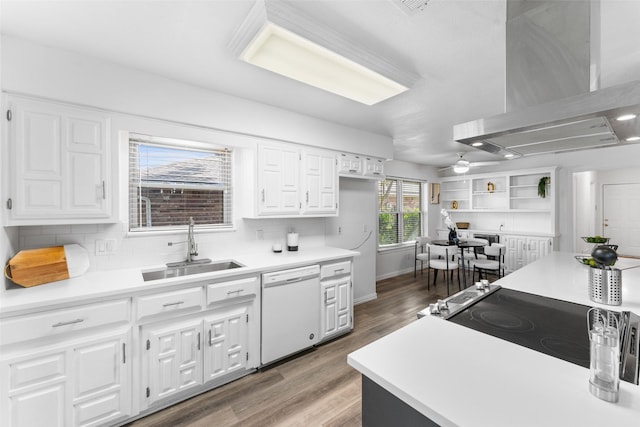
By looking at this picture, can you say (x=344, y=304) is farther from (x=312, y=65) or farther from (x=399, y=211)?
(x=399, y=211)

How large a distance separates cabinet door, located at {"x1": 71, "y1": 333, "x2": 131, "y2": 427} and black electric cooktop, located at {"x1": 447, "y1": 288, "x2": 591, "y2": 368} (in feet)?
6.85

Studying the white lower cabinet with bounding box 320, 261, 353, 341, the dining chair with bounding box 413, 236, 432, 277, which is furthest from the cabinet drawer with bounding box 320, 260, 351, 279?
the dining chair with bounding box 413, 236, 432, 277

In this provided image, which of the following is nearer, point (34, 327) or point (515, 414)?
point (515, 414)

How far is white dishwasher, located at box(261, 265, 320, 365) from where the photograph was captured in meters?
2.36

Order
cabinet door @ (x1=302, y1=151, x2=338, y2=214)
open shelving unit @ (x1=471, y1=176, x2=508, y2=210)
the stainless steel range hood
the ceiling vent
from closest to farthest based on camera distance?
the stainless steel range hood < the ceiling vent < cabinet door @ (x1=302, y1=151, x2=338, y2=214) < open shelving unit @ (x1=471, y1=176, x2=508, y2=210)

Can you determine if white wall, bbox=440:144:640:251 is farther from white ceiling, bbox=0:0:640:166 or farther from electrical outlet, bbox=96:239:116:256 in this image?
electrical outlet, bbox=96:239:116:256

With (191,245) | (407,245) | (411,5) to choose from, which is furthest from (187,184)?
(407,245)

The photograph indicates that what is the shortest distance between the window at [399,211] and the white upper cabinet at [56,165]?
4.47 metres

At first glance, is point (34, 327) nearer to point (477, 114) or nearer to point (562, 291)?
point (562, 291)

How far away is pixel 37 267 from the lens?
66.6 inches

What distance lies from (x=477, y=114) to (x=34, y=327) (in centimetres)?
423

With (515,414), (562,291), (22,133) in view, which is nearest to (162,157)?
(22,133)

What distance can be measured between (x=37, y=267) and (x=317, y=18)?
236cm

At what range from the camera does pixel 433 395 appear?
76cm
